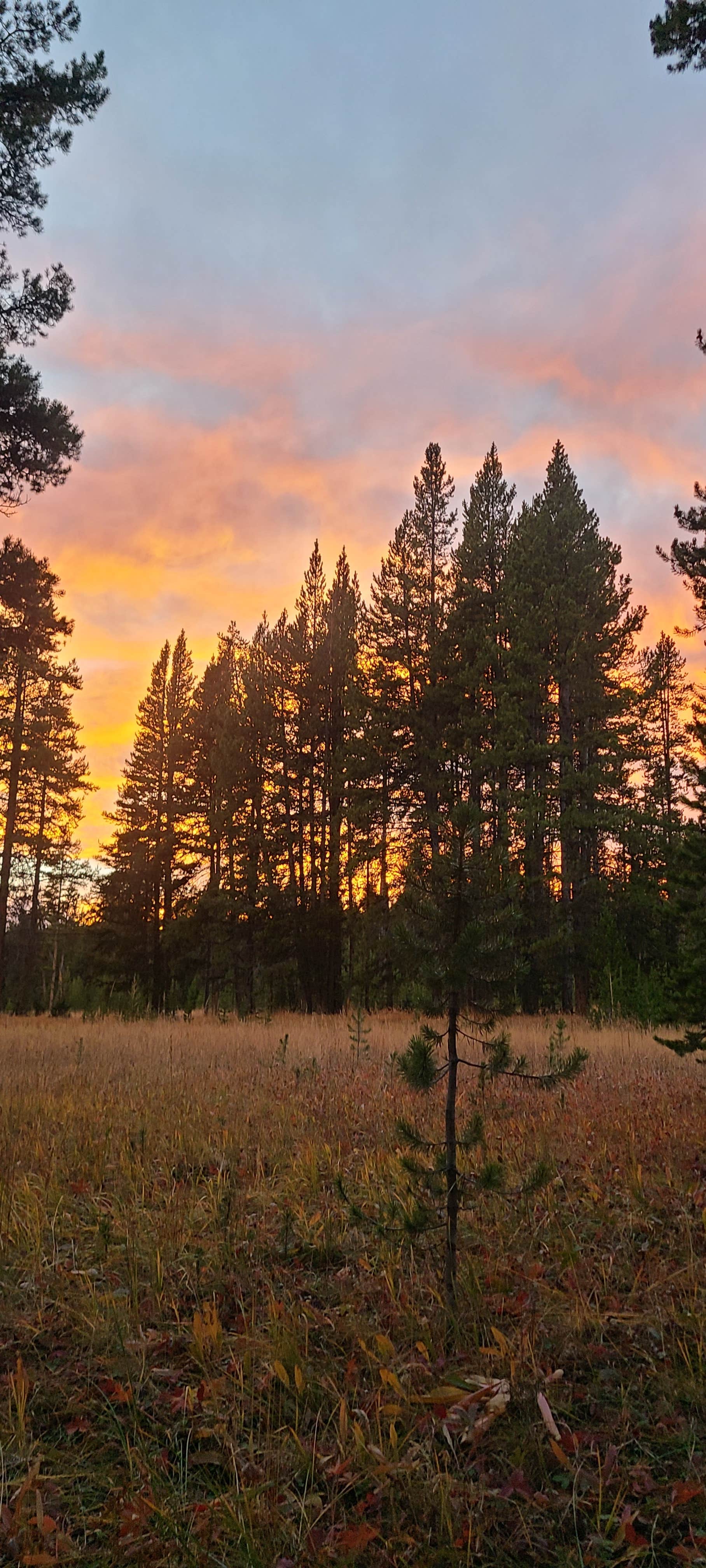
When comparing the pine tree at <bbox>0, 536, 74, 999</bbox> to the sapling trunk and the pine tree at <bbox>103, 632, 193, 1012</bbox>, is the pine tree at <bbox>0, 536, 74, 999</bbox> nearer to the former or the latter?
the pine tree at <bbox>103, 632, 193, 1012</bbox>

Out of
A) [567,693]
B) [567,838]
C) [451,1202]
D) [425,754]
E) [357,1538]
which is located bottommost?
[357,1538]

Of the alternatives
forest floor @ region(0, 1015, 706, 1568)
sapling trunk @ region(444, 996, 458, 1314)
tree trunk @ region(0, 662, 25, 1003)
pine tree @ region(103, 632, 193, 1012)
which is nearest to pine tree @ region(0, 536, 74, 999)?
tree trunk @ region(0, 662, 25, 1003)

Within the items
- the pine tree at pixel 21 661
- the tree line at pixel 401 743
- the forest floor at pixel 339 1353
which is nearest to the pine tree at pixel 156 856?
the tree line at pixel 401 743

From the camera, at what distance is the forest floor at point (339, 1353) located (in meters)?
2.82

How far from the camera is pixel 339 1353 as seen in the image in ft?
12.4

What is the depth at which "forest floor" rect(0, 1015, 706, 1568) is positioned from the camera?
2818 millimetres

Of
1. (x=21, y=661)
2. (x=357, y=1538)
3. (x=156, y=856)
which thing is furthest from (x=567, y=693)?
(x=357, y=1538)

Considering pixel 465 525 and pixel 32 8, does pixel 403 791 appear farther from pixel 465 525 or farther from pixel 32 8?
pixel 32 8

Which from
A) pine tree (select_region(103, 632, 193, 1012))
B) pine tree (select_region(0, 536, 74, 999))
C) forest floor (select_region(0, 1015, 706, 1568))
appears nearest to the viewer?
forest floor (select_region(0, 1015, 706, 1568))

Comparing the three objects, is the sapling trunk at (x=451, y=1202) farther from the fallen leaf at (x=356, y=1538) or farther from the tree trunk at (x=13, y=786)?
the tree trunk at (x=13, y=786)

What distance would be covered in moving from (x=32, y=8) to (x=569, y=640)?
51.0 feet

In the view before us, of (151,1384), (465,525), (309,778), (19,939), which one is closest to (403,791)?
(309,778)

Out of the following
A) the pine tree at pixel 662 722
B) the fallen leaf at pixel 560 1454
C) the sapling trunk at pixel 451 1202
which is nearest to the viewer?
the fallen leaf at pixel 560 1454

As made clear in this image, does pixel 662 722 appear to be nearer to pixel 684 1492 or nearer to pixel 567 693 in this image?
pixel 567 693
